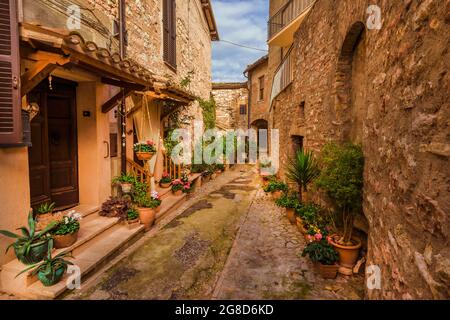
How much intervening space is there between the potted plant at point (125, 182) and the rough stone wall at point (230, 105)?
13.3 m

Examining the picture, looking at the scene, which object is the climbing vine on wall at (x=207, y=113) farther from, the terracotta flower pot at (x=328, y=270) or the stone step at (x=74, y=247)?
the terracotta flower pot at (x=328, y=270)

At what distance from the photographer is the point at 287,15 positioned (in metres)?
9.59

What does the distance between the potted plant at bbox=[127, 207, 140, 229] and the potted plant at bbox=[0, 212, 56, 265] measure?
5.05 feet

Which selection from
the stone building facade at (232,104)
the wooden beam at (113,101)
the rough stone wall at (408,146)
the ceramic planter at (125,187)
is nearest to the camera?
the rough stone wall at (408,146)

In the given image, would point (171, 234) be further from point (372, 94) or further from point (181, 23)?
point (181, 23)

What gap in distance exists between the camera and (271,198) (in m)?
7.58

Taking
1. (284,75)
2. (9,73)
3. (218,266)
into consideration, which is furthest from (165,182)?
(284,75)

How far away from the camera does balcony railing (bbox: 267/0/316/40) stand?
8325mm

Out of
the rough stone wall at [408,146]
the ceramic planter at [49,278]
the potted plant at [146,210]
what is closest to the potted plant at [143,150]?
the potted plant at [146,210]

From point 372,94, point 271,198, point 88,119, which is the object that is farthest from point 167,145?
point 372,94

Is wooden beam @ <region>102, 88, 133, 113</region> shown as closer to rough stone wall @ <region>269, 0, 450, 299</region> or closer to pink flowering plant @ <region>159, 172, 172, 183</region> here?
pink flowering plant @ <region>159, 172, 172, 183</region>

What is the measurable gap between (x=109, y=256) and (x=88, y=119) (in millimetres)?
2562

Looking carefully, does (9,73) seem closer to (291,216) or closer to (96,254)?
(96,254)

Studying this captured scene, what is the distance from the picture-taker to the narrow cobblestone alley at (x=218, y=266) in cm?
294
